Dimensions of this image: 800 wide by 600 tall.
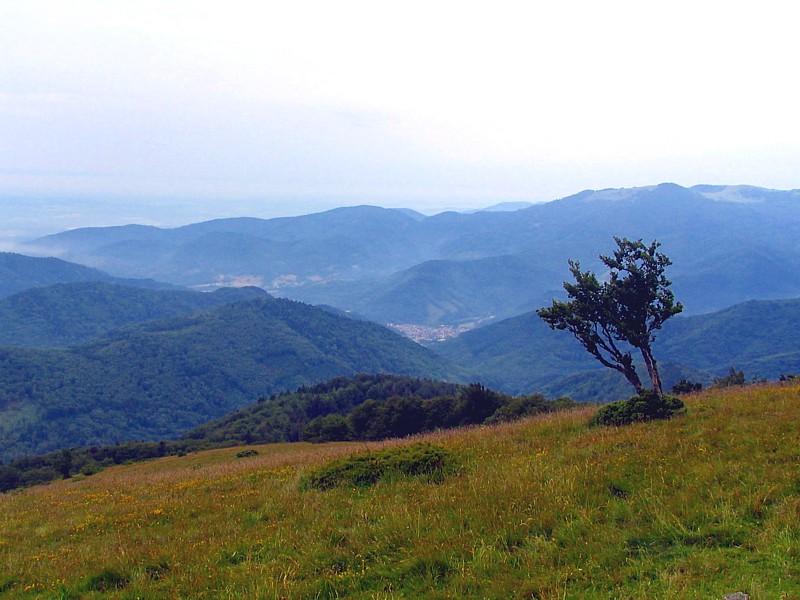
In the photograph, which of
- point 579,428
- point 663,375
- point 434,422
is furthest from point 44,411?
point 579,428

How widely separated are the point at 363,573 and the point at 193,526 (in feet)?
14.5

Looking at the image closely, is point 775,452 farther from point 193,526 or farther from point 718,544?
point 193,526

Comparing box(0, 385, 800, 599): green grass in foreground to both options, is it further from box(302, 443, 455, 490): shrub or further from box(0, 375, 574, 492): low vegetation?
box(0, 375, 574, 492): low vegetation

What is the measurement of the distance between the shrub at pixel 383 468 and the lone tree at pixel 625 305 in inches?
589

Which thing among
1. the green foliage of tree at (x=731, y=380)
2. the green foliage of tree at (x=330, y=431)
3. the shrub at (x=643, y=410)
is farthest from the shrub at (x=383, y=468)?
the green foliage of tree at (x=330, y=431)

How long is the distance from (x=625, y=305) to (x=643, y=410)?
12.4m

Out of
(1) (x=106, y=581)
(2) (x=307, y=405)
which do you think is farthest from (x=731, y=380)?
(2) (x=307, y=405)

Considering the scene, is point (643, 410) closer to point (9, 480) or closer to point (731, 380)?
point (731, 380)

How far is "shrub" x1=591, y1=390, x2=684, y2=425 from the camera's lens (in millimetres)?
13305

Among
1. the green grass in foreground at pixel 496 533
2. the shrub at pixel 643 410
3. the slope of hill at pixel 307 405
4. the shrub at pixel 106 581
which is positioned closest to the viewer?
the green grass in foreground at pixel 496 533

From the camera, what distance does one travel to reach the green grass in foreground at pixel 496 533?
19.3 feet

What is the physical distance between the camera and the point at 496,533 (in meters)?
7.07

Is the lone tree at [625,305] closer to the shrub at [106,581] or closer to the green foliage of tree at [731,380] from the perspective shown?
the green foliage of tree at [731,380]

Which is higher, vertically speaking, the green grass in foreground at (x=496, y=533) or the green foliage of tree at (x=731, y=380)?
the green grass in foreground at (x=496, y=533)
